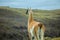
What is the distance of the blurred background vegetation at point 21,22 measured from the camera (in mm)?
3727

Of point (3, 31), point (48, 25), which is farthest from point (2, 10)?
point (48, 25)

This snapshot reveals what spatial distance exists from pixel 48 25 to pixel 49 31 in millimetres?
129

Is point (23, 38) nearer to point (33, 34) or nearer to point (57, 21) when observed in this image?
point (33, 34)

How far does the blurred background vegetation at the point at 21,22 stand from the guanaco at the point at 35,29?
9 cm

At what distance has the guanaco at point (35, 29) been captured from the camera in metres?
3.44

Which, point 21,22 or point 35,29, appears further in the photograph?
point 21,22

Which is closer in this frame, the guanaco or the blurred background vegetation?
the guanaco

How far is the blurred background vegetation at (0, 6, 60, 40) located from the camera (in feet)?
12.2

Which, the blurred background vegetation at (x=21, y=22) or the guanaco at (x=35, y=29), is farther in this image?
the blurred background vegetation at (x=21, y=22)

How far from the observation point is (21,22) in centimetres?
376

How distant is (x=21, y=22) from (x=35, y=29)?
427mm

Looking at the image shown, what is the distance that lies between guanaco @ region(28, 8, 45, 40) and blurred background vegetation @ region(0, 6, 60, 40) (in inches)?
3.5

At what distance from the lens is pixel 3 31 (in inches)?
148

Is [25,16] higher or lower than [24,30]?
higher
